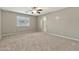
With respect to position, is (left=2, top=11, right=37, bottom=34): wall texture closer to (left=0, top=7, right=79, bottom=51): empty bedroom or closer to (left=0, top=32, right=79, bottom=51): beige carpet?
(left=0, top=7, right=79, bottom=51): empty bedroom

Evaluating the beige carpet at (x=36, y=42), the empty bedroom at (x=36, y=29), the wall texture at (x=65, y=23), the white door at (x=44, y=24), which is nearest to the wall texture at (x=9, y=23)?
the empty bedroom at (x=36, y=29)

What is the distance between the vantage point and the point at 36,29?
212cm

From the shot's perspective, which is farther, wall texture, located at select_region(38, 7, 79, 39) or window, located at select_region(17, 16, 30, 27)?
wall texture, located at select_region(38, 7, 79, 39)

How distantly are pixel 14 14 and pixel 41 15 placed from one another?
2.49ft

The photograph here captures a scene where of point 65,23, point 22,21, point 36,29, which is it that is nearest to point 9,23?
point 22,21

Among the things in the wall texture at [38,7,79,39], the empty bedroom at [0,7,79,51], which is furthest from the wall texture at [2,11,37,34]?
the wall texture at [38,7,79,39]

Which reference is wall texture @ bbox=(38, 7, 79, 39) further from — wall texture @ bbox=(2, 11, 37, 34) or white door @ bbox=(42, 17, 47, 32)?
wall texture @ bbox=(2, 11, 37, 34)

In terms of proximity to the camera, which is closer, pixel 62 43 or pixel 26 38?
pixel 62 43

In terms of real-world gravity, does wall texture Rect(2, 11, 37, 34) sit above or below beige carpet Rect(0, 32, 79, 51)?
above

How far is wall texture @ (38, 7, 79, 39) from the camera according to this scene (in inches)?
85.5
